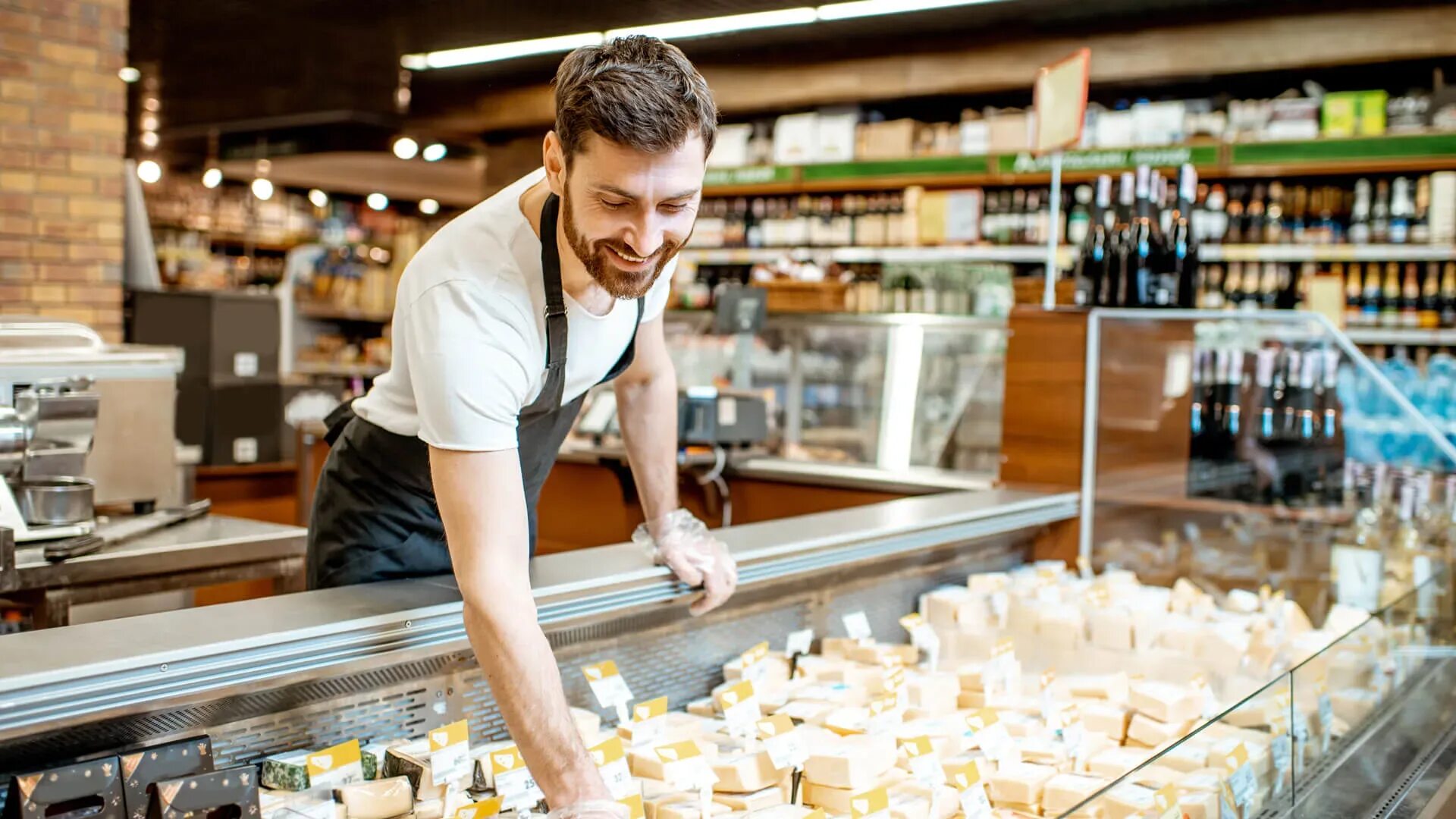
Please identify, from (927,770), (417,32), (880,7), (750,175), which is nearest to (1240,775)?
(927,770)

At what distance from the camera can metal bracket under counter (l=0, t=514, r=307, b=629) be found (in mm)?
2451

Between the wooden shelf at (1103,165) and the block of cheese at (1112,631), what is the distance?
4.46 metres

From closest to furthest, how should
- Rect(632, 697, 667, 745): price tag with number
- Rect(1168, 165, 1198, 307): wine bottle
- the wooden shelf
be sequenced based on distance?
Rect(632, 697, 667, 745): price tag with number → Rect(1168, 165, 1198, 307): wine bottle → the wooden shelf

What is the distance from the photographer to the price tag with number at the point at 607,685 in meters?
1.73

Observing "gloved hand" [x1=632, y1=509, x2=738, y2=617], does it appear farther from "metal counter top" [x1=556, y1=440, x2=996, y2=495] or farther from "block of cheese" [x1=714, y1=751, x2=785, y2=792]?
"metal counter top" [x1=556, y1=440, x2=996, y2=495]

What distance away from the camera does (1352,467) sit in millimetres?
2889

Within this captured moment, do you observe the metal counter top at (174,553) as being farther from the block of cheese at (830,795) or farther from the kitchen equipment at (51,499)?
the block of cheese at (830,795)

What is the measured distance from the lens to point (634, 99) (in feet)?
4.17

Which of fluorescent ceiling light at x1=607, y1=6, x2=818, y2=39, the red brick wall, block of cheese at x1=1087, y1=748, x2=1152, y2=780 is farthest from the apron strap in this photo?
fluorescent ceiling light at x1=607, y1=6, x2=818, y2=39

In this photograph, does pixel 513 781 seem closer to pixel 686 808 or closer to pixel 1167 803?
pixel 686 808

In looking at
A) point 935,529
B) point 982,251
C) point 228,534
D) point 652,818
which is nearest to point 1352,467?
point 935,529

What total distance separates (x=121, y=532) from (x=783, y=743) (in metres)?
1.81

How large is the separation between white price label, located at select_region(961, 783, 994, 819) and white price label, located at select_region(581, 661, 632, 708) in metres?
0.50

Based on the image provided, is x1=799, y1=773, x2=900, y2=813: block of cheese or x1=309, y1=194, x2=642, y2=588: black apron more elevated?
x1=309, y1=194, x2=642, y2=588: black apron
